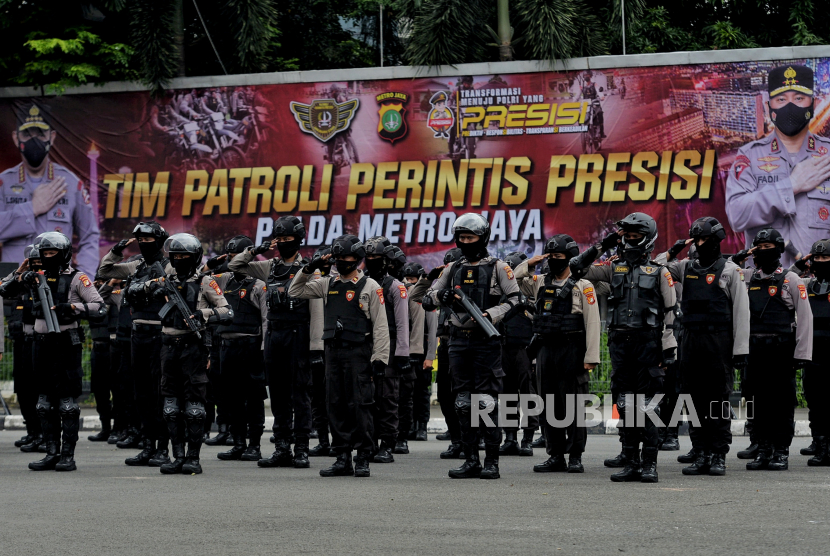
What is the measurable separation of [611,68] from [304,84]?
6.39 meters

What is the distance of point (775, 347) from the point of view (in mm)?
11555

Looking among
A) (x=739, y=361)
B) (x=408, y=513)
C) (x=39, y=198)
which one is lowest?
(x=408, y=513)

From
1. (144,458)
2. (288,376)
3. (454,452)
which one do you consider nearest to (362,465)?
(288,376)

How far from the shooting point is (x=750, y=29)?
26562 mm

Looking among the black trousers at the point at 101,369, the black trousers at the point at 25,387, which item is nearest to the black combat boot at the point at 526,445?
the black trousers at the point at 101,369

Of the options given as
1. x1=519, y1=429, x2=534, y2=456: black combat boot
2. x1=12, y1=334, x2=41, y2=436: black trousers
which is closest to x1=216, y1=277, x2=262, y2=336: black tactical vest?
x1=12, y1=334, x2=41, y2=436: black trousers

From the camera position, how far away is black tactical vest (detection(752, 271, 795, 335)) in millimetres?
11547

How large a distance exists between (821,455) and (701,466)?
184 centimetres

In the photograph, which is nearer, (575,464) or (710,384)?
(710,384)

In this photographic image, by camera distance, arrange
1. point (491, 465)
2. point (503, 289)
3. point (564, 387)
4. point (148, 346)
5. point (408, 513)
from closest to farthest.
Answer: point (408, 513) → point (491, 465) → point (503, 289) → point (564, 387) → point (148, 346)

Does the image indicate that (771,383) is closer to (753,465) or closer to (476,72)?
(753,465)

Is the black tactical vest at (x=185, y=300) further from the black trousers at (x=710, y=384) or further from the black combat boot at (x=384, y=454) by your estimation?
the black trousers at (x=710, y=384)

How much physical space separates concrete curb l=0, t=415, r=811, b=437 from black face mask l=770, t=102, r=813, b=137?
7714 mm

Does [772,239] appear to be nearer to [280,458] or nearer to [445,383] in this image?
[445,383]
